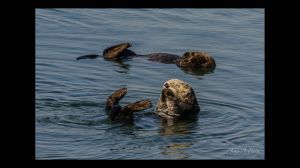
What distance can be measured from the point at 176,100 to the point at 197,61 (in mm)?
4828

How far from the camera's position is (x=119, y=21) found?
21.9 metres

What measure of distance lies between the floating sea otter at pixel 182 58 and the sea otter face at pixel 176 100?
452 centimetres

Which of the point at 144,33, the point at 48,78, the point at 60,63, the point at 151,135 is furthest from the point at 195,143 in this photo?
the point at 144,33

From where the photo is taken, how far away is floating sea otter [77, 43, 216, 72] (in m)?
17.2

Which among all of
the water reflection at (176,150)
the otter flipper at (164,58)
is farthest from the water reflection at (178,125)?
the otter flipper at (164,58)

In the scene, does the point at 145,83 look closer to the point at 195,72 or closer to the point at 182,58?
the point at 195,72

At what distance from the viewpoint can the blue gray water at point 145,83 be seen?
10.8m

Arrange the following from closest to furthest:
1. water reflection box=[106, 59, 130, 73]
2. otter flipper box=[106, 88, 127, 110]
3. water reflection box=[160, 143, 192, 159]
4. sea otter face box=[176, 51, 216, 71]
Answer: water reflection box=[160, 143, 192, 159] → otter flipper box=[106, 88, 127, 110] → water reflection box=[106, 59, 130, 73] → sea otter face box=[176, 51, 216, 71]

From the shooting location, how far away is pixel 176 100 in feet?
41.5

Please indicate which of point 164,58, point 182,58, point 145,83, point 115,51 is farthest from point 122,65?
point 145,83

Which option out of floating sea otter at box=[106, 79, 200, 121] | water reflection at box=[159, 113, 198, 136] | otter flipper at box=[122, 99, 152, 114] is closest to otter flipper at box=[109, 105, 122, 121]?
otter flipper at box=[122, 99, 152, 114]

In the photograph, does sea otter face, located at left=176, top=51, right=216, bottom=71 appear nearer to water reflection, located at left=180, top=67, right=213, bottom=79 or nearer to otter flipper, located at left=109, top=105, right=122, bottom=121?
water reflection, located at left=180, top=67, right=213, bottom=79

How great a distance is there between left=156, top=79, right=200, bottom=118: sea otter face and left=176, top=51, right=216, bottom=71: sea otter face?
4.55 metres
